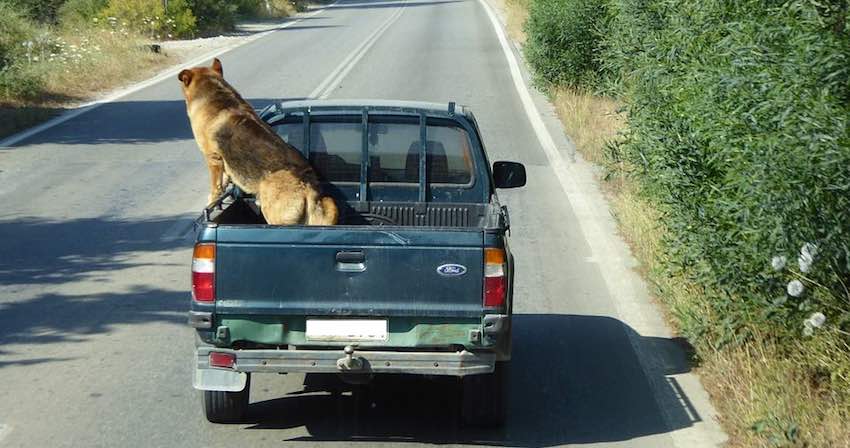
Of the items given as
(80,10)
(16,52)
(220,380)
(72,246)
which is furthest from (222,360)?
(80,10)

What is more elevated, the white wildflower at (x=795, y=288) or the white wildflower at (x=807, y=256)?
the white wildflower at (x=807, y=256)

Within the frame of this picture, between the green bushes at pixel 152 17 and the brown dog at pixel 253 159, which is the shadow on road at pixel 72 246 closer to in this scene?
the brown dog at pixel 253 159

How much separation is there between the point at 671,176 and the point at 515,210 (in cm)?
554

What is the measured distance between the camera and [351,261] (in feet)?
20.8

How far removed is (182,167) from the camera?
16.2 m

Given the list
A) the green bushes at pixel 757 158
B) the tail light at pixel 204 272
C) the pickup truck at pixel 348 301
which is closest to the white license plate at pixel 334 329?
the pickup truck at pixel 348 301

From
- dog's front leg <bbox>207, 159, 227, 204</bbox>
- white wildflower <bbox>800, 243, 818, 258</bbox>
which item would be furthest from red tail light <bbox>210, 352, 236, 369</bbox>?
white wildflower <bbox>800, 243, 818, 258</bbox>

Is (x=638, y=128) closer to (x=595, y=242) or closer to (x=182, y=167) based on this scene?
→ (x=595, y=242)

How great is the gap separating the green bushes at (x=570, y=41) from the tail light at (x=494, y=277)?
52.3 ft

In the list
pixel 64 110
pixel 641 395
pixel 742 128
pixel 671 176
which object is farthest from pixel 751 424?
pixel 64 110

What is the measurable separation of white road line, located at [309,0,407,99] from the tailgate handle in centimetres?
1633

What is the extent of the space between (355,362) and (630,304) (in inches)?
165

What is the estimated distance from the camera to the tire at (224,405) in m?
6.93

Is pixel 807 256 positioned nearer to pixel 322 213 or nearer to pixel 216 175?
pixel 322 213
